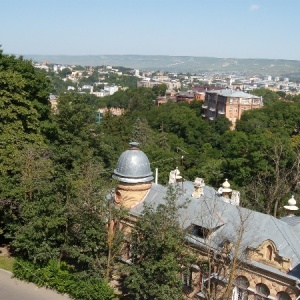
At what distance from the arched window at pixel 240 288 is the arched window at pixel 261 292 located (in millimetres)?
549

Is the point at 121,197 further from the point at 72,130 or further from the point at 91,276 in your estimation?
the point at 72,130

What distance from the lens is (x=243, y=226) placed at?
2116cm

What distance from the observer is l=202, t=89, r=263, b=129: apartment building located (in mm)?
101756

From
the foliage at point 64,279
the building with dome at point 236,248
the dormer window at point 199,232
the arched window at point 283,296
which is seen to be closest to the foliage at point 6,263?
the foliage at point 64,279

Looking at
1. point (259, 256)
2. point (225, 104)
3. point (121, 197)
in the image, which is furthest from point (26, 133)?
point (225, 104)

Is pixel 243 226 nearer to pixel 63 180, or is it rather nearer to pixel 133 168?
pixel 133 168

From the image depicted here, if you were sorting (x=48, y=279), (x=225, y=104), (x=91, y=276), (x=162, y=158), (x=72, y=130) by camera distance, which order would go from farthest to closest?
(x=225, y=104), (x=162, y=158), (x=72, y=130), (x=48, y=279), (x=91, y=276)

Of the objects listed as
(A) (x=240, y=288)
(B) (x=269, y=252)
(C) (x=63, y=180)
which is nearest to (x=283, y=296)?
(B) (x=269, y=252)

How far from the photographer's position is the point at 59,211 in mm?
23828

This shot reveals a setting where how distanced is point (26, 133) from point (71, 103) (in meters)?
8.50

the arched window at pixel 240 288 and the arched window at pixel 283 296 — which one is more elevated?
the arched window at pixel 283 296

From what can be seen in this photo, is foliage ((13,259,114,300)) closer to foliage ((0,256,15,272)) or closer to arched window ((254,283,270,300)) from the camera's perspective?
foliage ((0,256,15,272))

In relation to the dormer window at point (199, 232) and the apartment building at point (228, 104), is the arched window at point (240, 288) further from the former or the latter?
the apartment building at point (228, 104)

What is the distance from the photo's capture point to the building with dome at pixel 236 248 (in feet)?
65.0
